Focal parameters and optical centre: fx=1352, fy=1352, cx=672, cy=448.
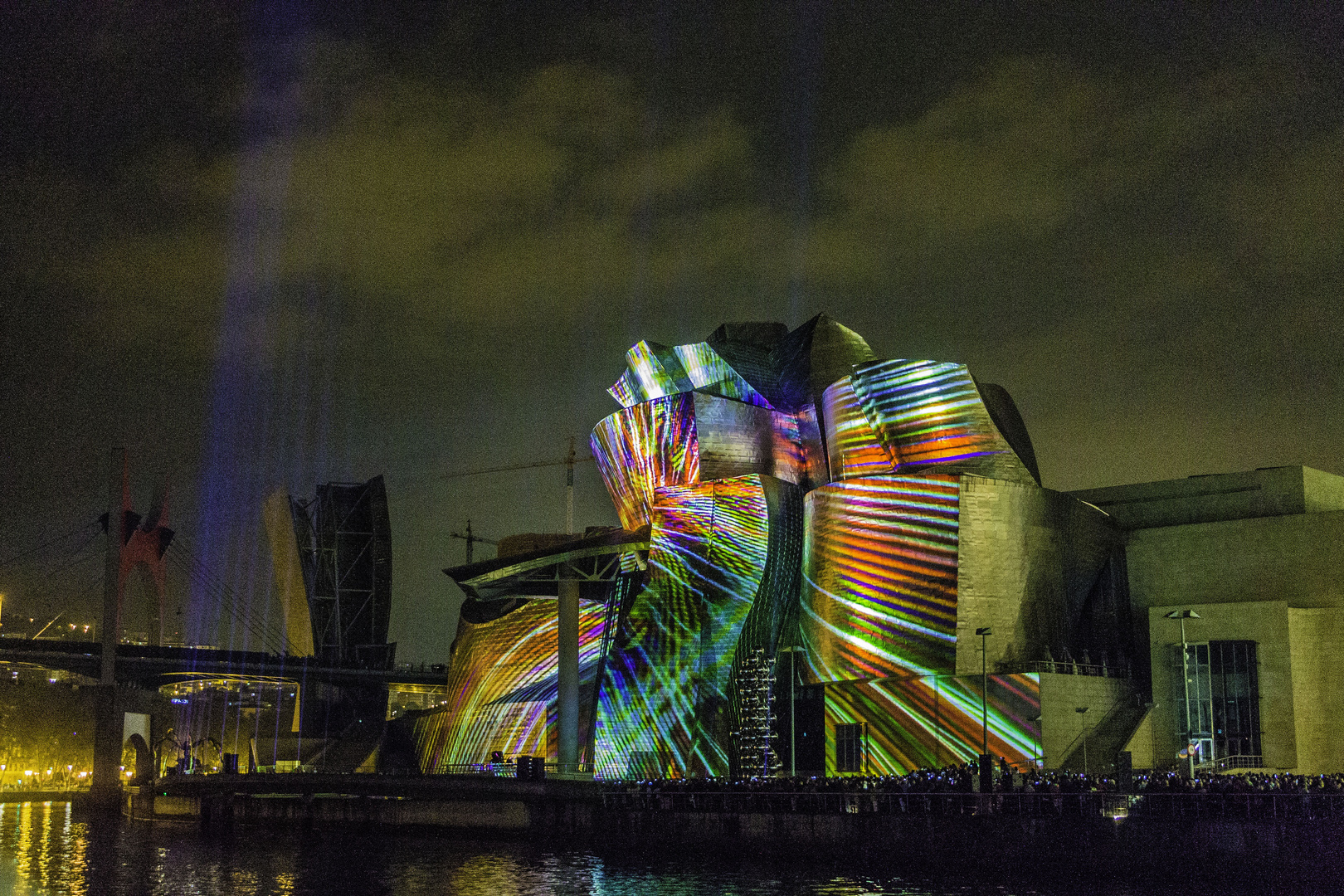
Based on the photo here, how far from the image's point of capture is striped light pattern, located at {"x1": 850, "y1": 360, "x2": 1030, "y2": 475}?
161 feet

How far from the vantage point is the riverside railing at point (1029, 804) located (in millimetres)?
30406

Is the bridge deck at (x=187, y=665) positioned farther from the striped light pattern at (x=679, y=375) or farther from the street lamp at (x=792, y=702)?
the street lamp at (x=792, y=702)

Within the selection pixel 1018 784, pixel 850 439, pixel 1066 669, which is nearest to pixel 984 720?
pixel 1018 784

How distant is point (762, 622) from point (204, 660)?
151 ft

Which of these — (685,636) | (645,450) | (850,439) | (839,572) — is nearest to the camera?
(839,572)

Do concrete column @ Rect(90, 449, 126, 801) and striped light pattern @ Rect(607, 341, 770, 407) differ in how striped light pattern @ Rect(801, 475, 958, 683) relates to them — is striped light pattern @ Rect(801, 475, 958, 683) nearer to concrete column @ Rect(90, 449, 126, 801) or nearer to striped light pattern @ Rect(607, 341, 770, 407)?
striped light pattern @ Rect(607, 341, 770, 407)

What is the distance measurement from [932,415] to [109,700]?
4620 cm

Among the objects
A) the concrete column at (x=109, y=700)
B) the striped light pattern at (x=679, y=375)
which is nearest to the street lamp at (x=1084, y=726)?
the striped light pattern at (x=679, y=375)

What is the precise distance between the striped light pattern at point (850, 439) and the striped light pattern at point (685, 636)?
11.4ft

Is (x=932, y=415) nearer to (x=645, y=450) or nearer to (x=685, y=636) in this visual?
(x=685, y=636)

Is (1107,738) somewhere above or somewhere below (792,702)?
below

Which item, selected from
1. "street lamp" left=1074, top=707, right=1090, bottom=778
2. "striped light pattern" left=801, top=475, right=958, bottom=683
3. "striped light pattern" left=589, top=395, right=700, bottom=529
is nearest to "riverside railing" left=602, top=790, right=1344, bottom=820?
"striped light pattern" left=801, top=475, right=958, bottom=683

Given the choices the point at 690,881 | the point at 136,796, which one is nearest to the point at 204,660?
the point at 136,796

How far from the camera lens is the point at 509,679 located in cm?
6094
